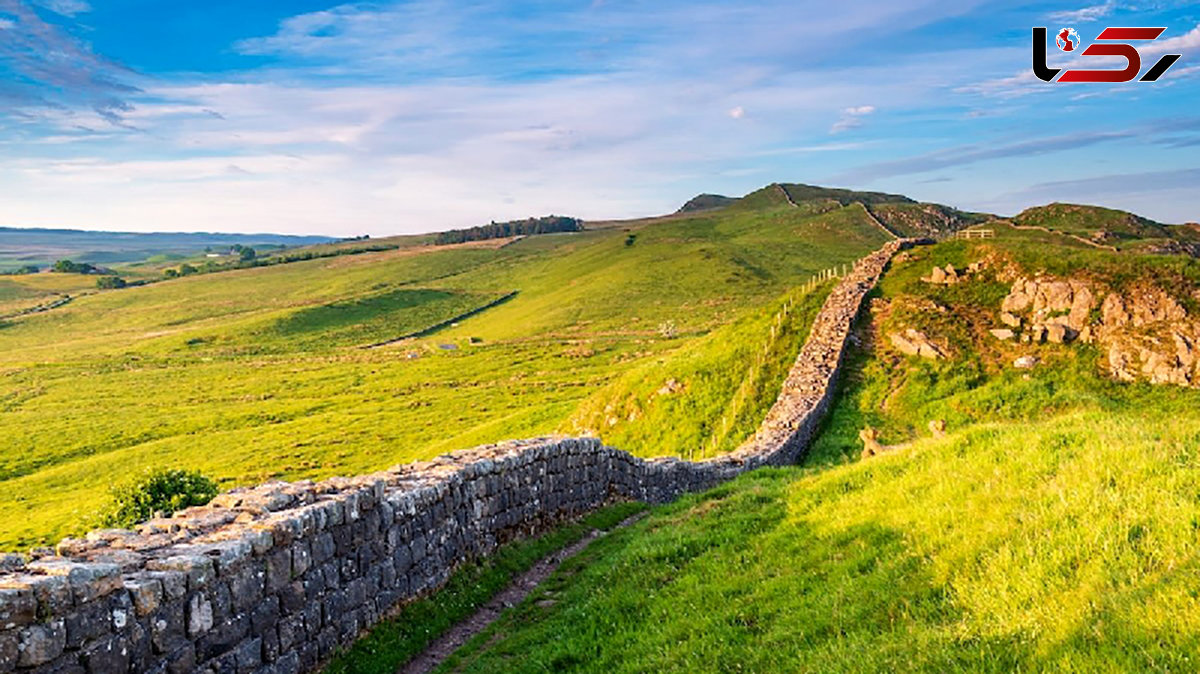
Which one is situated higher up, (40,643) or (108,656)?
(40,643)

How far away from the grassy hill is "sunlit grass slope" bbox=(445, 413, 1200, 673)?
27mm

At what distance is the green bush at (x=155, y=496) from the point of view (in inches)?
1226

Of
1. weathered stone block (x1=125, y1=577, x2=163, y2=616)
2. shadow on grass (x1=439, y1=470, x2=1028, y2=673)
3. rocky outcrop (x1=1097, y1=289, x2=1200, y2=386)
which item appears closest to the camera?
shadow on grass (x1=439, y1=470, x2=1028, y2=673)

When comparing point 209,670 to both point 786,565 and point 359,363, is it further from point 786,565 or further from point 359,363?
point 359,363

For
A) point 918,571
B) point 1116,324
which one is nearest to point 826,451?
point 1116,324

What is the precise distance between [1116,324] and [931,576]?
31.4 m

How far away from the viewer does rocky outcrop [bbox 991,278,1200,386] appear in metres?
32.2

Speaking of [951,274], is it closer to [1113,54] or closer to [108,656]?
[1113,54]

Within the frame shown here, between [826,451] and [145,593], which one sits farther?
[826,451]

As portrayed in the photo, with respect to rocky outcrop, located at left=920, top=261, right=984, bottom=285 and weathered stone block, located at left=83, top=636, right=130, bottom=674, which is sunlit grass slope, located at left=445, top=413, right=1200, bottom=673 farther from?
rocky outcrop, located at left=920, top=261, right=984, bottom=285

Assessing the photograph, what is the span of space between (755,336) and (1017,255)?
13558 millimetres

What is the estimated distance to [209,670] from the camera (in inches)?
374

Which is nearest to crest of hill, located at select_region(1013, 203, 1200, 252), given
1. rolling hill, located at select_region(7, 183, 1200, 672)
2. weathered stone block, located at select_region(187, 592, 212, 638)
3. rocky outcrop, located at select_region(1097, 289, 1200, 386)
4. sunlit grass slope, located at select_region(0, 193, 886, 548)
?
rolling hill, located at select_region(7, 183, 1200, 672)

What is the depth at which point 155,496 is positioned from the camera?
32.0m
